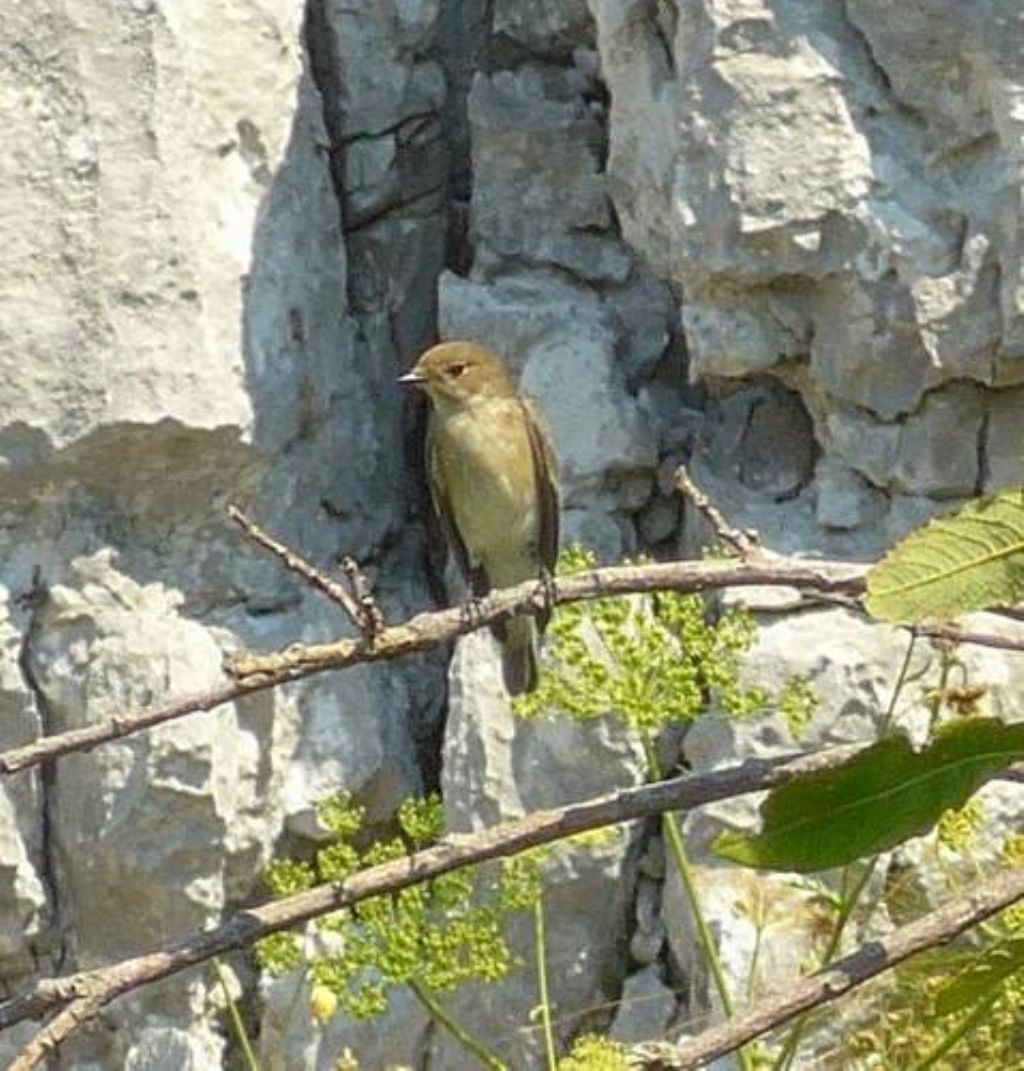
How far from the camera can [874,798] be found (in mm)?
1725

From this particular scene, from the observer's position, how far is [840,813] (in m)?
1.72

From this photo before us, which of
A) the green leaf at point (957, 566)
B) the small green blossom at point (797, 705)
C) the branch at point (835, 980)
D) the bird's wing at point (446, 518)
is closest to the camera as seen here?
the branch at point (835, 980)

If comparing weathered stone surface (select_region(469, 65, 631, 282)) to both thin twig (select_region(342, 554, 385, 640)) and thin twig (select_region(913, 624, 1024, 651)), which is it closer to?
thin twig (select_region(913, 624, 1024, 651))

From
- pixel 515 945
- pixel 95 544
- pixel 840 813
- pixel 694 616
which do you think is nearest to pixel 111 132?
pixel 95 544

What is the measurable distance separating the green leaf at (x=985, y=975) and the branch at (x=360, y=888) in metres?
0.13

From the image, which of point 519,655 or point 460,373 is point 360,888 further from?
point 460,373

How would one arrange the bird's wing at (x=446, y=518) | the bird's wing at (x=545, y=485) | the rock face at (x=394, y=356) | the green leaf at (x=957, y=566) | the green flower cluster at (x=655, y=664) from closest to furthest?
1. the green leaf at (x=957, y=566)
2. the green flower cluster at (x=655, y=664)
3. the rock face at (x=394, y=356)
4. the bird's wing at (x=545, y=485)
5. the bird's wing at (x=446, y=518)

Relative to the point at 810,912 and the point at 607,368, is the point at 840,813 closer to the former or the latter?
the point at 810,912

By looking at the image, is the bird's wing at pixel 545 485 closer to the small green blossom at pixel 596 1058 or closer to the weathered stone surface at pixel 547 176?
the weathered stone surface at pixel 547 176

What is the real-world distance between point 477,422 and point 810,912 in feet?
A: 3.58

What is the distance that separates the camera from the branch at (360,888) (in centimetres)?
166

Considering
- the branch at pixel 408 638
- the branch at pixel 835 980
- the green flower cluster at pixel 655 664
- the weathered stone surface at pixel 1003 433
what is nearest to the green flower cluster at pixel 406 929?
the green flower cluster at pixel 655 664

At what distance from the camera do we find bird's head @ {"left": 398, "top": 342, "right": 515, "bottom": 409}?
4.26m

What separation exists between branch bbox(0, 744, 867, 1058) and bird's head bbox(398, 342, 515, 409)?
91.5 inches
